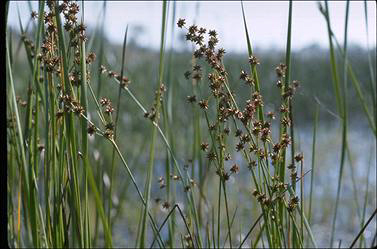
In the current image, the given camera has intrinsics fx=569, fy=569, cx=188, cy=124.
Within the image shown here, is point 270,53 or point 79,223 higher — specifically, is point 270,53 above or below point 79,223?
above

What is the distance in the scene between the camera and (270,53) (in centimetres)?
647

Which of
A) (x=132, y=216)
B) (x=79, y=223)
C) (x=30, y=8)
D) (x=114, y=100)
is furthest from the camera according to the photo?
(x=114, y=100)

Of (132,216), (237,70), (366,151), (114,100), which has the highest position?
(237,70)

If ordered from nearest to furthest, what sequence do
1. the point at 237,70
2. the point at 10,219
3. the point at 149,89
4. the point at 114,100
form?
1. the point at 10,219
2. the point at 237,70
3. the point at 114,100
4. the point at 149,89

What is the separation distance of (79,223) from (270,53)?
5.62m

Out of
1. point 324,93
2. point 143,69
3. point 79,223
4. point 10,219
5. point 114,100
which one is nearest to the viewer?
point 79,223

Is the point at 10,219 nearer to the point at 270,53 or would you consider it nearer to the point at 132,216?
the point at 132,216

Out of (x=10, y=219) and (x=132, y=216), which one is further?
(x=132, y=216)

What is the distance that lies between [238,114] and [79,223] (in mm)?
373

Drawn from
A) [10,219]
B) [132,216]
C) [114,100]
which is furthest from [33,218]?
[114,100]

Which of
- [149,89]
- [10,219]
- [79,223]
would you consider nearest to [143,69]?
[149,89]

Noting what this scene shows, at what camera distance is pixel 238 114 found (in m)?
0.92

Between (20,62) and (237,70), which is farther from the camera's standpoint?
(20,62)

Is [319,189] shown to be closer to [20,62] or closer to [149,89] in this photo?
[149,89]
